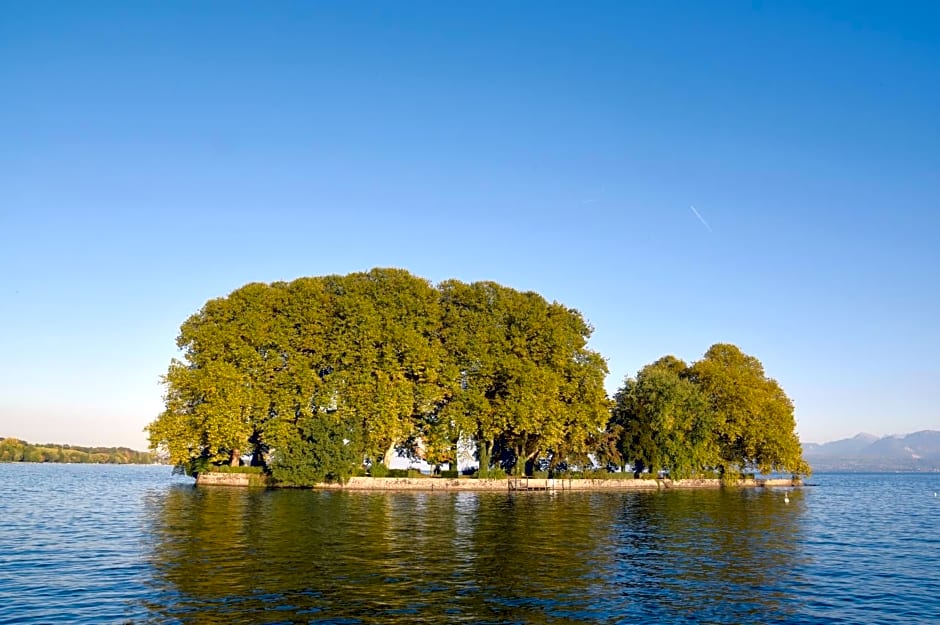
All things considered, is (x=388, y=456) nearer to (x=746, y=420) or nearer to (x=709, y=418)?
(x=709, y=418)

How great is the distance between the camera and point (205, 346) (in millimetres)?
77125

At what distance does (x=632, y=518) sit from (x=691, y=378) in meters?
58.1

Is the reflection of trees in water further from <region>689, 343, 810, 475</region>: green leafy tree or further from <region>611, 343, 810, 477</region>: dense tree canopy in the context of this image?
<region>689, 343, 810, 475</region>: green leafy tree

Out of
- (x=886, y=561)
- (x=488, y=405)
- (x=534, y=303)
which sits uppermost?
(x=534, y=303)

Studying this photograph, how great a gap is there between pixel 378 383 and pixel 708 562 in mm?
46907

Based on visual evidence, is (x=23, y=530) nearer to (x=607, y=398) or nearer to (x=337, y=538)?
(x=337, y=538)

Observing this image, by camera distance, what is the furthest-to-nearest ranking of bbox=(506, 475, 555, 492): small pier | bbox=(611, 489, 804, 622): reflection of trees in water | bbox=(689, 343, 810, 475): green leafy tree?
bbox=(689, 343, 810, 475): green leafy tree
bbox=(506, 475, 555, 492): small pier
bbox=(611, 489, 804, 622): reflection of trees in water

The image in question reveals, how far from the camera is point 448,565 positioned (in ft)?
98.6

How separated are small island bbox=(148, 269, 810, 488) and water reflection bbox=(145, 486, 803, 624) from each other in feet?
62.9

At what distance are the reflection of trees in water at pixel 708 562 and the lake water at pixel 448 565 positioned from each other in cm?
15

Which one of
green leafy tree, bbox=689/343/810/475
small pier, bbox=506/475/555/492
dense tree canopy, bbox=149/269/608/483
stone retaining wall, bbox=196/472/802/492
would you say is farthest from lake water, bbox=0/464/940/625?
green leafy tree, bbox=689/343/810/475

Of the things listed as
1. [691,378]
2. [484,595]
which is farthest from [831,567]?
[691,378]

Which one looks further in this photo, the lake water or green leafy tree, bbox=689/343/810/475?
green leafy tree, bbox=689/343/810/475

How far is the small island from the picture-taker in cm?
7412
